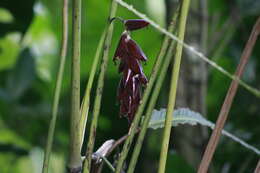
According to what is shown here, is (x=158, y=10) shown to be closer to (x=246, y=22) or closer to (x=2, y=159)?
(x=246, y=22)

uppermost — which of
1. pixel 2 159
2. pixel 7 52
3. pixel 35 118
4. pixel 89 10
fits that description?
pixel 89 10

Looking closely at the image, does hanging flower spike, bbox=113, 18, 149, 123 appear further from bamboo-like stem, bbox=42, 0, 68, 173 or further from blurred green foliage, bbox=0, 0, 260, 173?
blurred green foliage, bbox=0, 0, 260, 173

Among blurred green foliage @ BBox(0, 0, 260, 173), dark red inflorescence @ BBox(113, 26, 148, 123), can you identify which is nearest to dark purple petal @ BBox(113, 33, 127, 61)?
dark red inflorescence @ BBox(113, 26, 148, 123)

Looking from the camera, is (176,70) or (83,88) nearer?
(176,70)

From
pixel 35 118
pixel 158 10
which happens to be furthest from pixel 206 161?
pixel 158 10

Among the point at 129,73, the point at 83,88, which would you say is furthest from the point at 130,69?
the point at 83,88

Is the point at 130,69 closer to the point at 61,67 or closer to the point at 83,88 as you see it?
the point at 61,67
